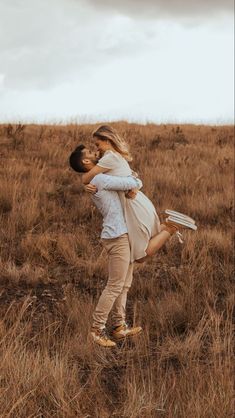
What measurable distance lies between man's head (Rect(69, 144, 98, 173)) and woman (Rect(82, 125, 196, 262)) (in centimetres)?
→ 8

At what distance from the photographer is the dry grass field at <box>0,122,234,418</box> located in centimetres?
384

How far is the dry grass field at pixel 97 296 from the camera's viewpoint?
384cm

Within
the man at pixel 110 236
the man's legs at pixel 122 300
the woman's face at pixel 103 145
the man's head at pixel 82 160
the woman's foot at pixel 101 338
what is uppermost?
the woman's face at pixel 103 145

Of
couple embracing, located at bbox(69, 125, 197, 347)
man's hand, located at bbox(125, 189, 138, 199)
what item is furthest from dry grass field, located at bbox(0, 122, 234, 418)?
man's hand, located at bbox(125, 189, 138, 199)

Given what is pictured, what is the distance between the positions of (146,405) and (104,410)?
26 centimetres

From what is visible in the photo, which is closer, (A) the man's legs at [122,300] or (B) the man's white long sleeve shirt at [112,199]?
(B) the man's white long sleeve shirt at [112,199]

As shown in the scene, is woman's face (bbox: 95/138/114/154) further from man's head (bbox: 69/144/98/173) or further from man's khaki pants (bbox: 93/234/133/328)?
man's khaki pants (bbox: 93/234/133/328)

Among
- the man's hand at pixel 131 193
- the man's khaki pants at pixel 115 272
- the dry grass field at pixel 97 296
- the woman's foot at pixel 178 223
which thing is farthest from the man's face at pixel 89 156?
the dry grass field at pixel 97 296

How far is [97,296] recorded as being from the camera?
20.6 ft

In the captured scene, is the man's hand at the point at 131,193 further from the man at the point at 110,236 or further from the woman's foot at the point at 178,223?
the woman's foot at the point at 178,223

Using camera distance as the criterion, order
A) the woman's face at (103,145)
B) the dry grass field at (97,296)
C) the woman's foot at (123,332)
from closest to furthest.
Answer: the dry grass field at (97,296)
the woman's face at (103,145)
the woman's foot at (123,332)

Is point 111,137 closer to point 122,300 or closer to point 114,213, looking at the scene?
point 114,213

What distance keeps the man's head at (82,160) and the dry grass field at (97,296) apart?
118 centimetres

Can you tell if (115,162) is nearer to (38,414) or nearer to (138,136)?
(38,414)
